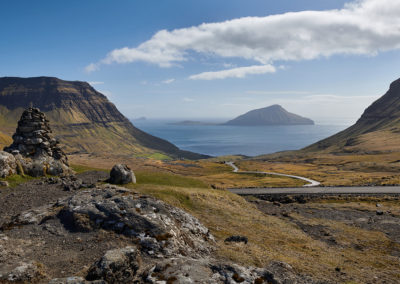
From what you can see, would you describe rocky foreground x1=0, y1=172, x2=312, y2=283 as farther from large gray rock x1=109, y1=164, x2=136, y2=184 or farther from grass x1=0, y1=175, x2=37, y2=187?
large gray rock x1=109, y1=164, x2=136, y2=184

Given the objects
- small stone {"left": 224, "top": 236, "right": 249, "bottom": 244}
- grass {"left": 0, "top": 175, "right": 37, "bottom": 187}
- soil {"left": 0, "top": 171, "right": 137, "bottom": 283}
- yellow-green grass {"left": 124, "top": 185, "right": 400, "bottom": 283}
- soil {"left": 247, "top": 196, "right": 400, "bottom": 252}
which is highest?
grass {"left": 0, "top": 175, "right": 37, "bottom": 187}

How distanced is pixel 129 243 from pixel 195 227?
783 centimetres

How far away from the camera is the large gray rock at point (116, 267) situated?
1411cm

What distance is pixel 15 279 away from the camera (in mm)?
13516

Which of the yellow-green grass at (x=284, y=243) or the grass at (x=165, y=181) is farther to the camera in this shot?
the grass at (x=165, y=181)

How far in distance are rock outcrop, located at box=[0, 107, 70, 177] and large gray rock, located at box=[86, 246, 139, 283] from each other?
33.6 m

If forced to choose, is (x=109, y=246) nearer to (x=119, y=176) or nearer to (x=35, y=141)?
(x=119, y=176)

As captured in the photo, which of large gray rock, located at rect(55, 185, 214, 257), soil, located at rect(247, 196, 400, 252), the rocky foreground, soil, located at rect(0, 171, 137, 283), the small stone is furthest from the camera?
soil, located at rect(247, 196, 400, 252)

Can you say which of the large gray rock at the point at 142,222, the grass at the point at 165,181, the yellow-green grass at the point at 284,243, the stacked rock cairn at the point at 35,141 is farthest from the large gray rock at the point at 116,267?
the stacked rock cairn at the point at 35,141

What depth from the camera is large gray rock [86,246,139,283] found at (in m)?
14.1

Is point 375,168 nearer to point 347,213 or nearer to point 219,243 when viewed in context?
point 347,213

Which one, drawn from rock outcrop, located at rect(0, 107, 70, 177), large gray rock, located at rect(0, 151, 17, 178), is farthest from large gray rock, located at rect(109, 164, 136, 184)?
large gray rock, located at rect(0, 151, 17, 178)

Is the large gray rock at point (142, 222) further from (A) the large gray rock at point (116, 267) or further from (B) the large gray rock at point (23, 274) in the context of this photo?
(B) the large gray rock at point (23, 274)

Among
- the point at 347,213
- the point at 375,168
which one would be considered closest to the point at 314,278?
the point at 347,213
